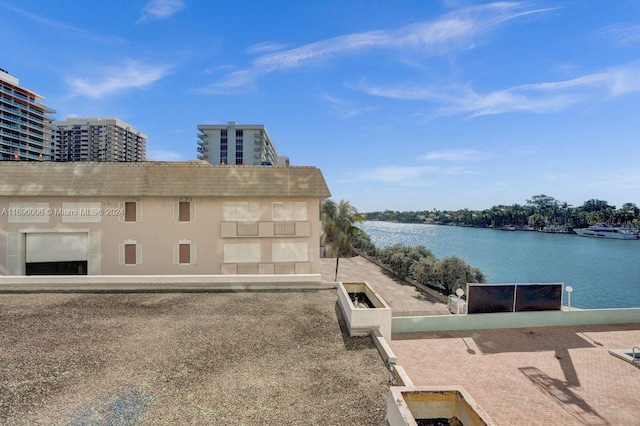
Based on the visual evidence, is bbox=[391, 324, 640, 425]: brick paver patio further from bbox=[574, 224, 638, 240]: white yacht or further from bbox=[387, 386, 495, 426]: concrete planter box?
bbox=[574, 224, 638, 240]: white yacht

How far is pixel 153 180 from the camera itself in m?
21.8

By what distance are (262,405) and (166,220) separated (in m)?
18.3

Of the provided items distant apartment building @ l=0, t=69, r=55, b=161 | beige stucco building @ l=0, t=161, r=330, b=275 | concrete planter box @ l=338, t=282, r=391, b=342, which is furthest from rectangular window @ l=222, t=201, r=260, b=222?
distant apartment building @ l=0, t=69, r=55, b=161

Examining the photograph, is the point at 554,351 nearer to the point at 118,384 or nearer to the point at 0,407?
the point at 118,384

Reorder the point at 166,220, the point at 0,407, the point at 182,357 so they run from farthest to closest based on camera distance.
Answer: the point at 166,220, the point at 182,357, the point at 0,407

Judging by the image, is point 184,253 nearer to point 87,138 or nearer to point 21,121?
point 21,121

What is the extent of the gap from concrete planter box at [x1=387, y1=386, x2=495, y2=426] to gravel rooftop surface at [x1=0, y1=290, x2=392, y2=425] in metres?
0.72

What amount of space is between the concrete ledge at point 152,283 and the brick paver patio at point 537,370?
20.6 feet

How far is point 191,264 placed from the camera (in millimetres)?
22328

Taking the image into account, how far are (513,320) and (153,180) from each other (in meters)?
25.2

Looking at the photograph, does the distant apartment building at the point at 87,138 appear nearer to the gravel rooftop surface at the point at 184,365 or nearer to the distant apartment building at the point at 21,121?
the distant apartment building at the point at 21,121

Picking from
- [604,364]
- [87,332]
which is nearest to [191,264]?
[87,332]

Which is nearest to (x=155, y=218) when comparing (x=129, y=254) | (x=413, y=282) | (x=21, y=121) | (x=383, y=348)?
(x=129, y=254)

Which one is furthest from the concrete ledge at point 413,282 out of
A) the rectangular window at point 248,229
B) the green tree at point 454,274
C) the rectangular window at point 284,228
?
the rectangular window at point 248,229
